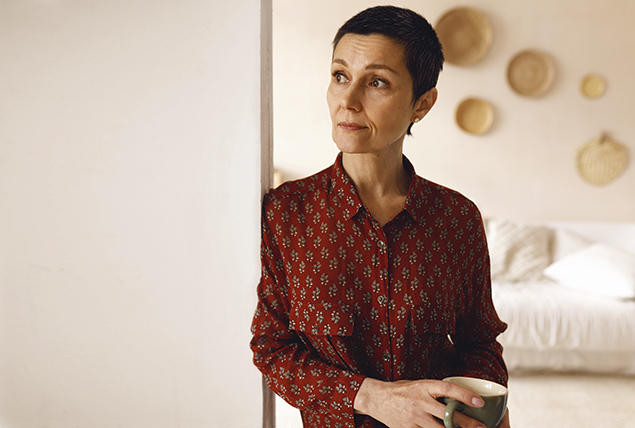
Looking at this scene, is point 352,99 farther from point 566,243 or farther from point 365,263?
point 566,243

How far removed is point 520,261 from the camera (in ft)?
11.0

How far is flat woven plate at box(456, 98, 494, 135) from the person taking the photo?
378 centimetres

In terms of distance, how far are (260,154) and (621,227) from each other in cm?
371

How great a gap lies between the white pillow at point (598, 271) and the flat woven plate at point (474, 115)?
118 centimetres

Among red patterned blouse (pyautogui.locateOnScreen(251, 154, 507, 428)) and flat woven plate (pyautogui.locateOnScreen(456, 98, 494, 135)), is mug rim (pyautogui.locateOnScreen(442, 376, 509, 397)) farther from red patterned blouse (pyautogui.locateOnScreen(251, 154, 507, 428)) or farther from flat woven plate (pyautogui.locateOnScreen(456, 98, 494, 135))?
flat woven plate (pyautogui.locateOnScreen(456, 98, 494, 135))

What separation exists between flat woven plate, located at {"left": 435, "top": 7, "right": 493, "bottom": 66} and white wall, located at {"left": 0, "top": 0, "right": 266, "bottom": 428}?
3294 millimetres

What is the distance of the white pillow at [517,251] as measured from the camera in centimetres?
334

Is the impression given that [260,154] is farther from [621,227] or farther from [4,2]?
[621,227]

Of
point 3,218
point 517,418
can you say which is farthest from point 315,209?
point 517,418

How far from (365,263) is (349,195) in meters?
0.13

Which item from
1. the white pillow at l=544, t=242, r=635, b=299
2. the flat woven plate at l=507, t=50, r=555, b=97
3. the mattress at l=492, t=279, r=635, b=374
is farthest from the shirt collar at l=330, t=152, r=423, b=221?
the flat woven plate at l=507, t=50, r=555, b=97

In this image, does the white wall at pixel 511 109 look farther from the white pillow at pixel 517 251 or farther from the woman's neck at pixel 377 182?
the woman's neck at pixel 377 182

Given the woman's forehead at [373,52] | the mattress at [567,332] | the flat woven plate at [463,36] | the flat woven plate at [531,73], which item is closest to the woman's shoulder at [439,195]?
the woman's forehead at [373,52]

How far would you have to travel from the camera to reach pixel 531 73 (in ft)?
12.3
